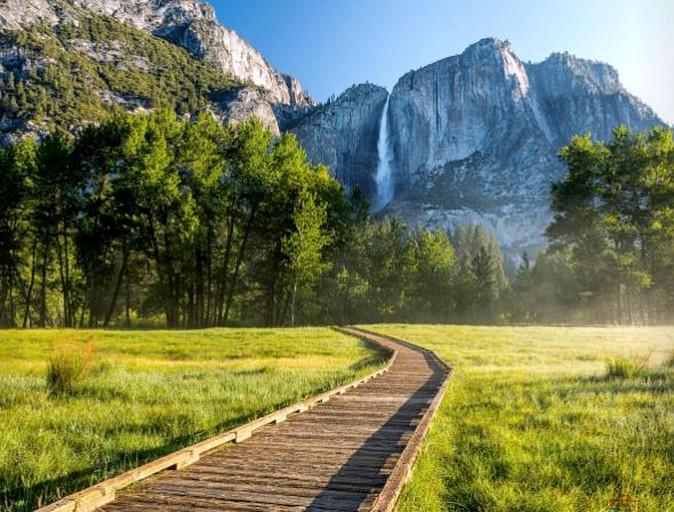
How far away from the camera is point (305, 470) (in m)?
5.15

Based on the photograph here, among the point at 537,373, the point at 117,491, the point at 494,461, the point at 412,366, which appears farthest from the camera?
the point at 412,366

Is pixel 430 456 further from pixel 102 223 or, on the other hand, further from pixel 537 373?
pixel 102 223

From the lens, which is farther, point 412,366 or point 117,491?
point 412,366

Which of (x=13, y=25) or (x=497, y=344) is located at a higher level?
(x=13, y=25)

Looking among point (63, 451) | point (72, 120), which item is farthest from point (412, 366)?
point (72, 120)

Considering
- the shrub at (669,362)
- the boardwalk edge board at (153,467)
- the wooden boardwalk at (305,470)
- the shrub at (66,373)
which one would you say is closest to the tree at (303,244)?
the shrub at (669,362)

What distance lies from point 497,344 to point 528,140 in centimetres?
18740

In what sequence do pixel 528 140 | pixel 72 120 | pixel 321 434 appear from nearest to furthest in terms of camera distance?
pixel 321 434, pixel 72 120, pixel 528 140

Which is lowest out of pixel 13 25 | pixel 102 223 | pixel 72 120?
pixel 102 223

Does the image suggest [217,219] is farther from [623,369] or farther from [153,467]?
[153,467]

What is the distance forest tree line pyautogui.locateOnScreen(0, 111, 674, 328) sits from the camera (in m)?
40.9

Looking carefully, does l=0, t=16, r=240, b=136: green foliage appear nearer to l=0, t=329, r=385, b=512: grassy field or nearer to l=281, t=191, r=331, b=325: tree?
l=281, t=191, r=331, b=325: tree

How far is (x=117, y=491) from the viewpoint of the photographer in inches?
167

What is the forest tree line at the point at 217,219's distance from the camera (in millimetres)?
40875
